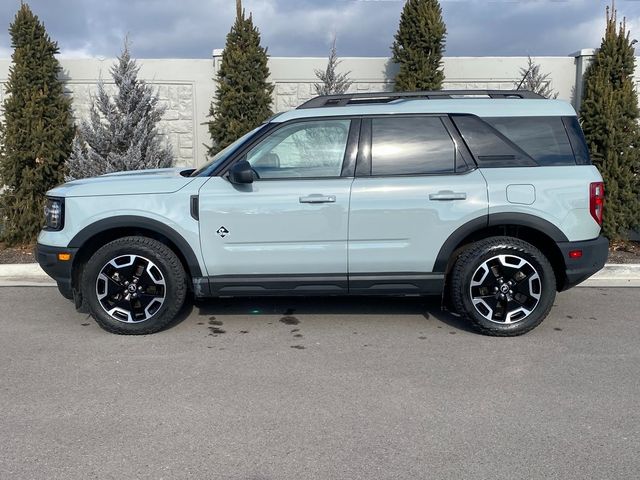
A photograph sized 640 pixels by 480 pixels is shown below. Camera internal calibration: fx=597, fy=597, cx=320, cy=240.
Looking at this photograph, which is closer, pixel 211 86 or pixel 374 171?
pixel 374 171

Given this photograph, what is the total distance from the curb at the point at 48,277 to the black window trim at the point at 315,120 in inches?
130

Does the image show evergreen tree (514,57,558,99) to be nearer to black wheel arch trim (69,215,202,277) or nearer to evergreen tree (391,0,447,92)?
evergreen tree (391,0,447,92)

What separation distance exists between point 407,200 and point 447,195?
32 cm

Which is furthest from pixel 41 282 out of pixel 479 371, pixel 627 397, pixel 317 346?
pixel 627 397

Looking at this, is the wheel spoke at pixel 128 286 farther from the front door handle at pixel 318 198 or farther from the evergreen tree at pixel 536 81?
the evergreen tree at pixel 536 81

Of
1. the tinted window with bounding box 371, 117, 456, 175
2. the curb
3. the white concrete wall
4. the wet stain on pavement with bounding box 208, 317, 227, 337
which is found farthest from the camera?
the white concrete wall

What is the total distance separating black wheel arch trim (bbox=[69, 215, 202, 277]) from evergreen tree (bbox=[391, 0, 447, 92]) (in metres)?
5.30

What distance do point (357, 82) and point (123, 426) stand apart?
7.60 m

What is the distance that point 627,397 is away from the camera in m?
3.77

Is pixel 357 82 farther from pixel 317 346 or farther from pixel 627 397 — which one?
pixel 627 397

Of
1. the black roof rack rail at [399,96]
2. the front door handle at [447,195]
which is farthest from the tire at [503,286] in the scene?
the black roof rack rail at [399,96]

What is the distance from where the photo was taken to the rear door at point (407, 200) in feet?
15.8

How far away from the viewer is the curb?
6.98m

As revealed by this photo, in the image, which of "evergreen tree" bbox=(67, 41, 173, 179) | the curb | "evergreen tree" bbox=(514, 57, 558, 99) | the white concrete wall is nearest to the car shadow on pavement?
the curb
